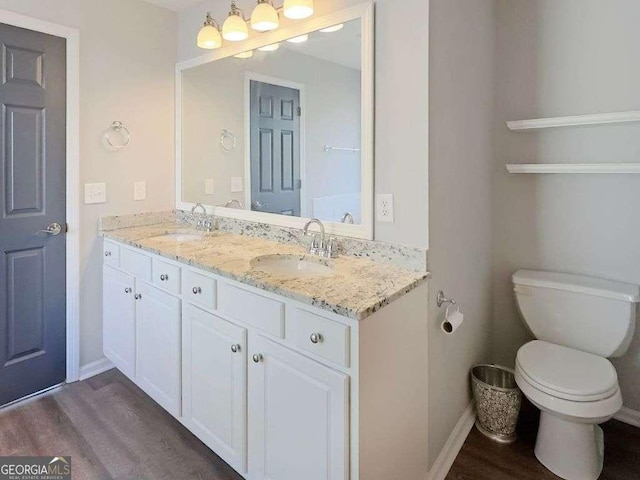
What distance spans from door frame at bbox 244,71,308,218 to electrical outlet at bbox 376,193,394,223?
468 mm

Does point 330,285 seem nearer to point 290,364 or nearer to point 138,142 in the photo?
point 290,364

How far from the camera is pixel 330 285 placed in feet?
4.72

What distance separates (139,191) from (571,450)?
272 centimetres

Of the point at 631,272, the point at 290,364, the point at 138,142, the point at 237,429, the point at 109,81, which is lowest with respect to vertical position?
the point at 237,429

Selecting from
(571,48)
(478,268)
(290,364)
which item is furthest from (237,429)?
(571,48)

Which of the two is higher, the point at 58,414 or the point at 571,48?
the point at 571,48

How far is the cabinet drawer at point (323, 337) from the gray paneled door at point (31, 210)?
176 centimetres

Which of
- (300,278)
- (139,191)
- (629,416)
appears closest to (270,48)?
(139,191)

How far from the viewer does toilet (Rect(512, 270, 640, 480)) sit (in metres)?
1.63

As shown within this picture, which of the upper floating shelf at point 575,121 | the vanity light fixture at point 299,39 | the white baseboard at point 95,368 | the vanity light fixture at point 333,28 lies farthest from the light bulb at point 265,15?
the white baseboard at point 95,368

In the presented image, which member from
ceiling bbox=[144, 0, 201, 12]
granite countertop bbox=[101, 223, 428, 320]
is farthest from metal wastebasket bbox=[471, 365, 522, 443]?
ceiling bbox=[144, 0, 201, 12]

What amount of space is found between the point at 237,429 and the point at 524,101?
214 centimetres

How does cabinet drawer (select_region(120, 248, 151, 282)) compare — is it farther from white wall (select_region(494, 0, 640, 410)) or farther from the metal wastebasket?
white wall (select_region(494, 0, 640, 410))

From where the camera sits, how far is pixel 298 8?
178 cm
